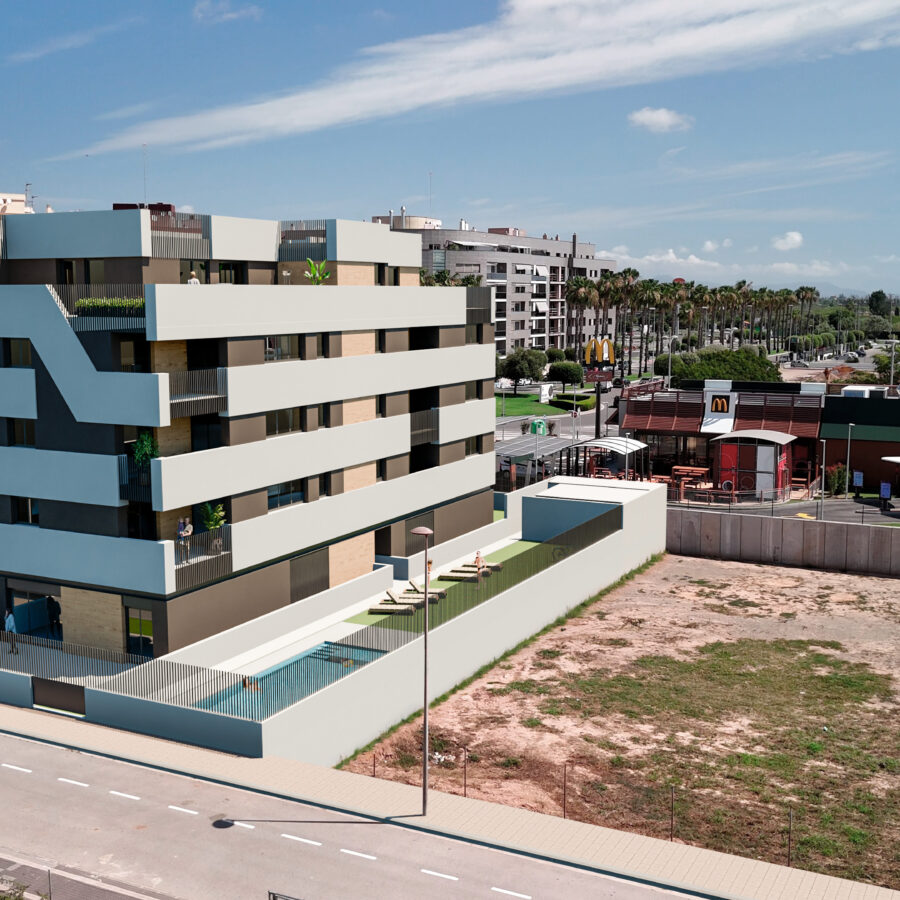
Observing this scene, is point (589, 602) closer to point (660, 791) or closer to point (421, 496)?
point (421, 496)

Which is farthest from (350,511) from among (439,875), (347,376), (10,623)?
Result: (439,875)

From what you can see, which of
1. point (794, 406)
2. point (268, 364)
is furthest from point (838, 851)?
point (794, 406)

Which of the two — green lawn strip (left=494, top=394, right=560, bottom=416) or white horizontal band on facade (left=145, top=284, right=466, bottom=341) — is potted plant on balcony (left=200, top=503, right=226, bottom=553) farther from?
green lawn strip (left=494, top=394, right=560, bottom=416)

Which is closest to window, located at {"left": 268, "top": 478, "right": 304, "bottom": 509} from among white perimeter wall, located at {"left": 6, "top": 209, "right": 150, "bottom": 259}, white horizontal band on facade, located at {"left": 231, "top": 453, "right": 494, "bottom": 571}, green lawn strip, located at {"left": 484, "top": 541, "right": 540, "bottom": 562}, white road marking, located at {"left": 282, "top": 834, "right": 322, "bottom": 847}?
white horizontal band on facade, located at {"left": 231, "top": 453, "right": 494, "bottom": 571}

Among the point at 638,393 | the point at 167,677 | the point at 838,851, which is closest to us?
the point at 838,851

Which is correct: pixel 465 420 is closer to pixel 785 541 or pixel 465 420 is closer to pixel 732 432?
pixel 785 541

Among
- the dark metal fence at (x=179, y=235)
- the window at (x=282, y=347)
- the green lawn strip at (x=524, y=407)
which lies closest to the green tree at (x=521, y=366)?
the green lawn strip at (x=524, y=407)
